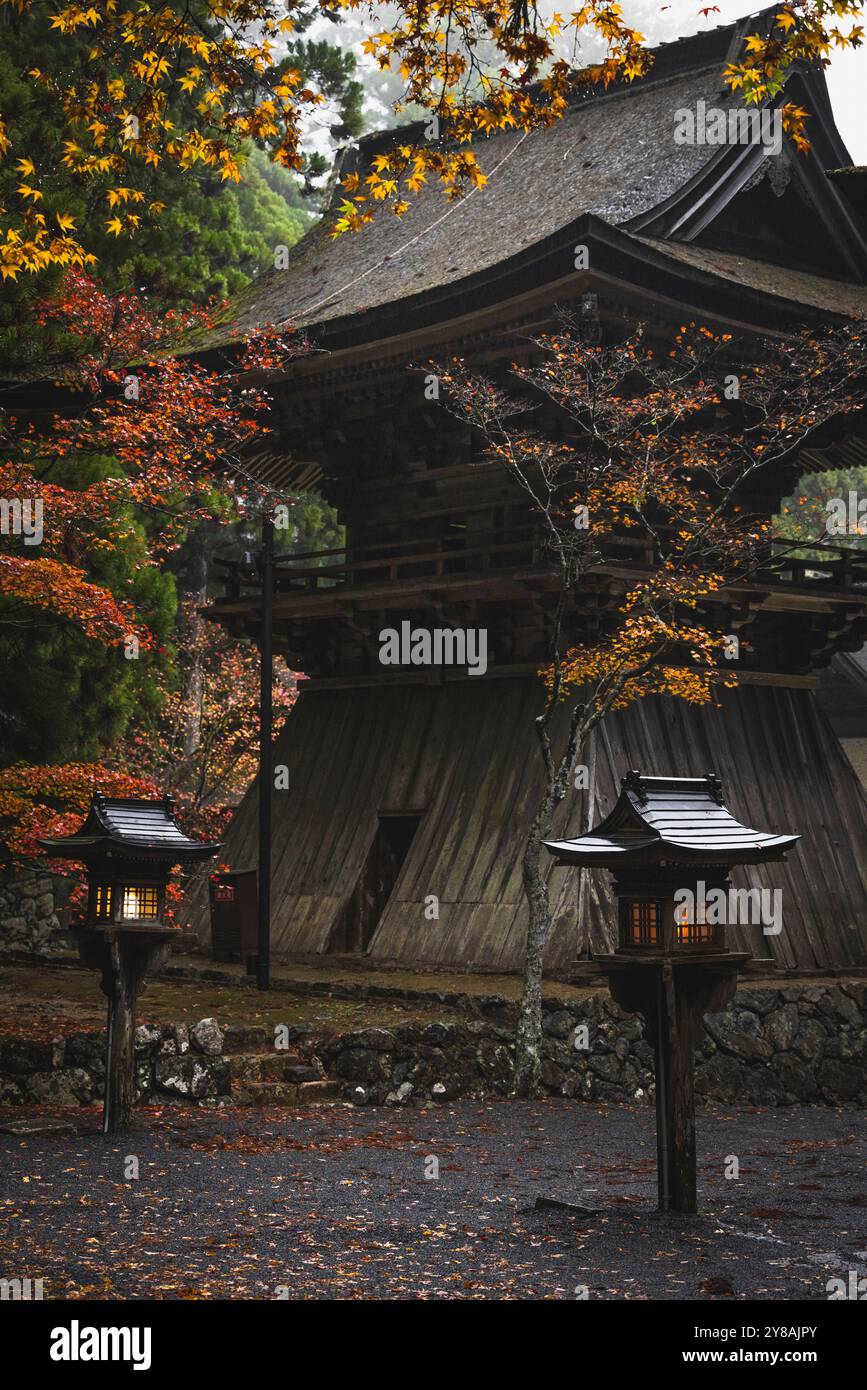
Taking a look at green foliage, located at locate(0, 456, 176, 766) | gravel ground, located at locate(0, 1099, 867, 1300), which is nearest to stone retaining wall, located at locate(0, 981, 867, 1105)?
gravel ground, located at locate(0, 1099, 867, 1300)

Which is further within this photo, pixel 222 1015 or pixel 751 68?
pixel 222 1015

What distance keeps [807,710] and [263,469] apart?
362 inches

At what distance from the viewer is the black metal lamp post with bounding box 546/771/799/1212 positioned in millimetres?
9969

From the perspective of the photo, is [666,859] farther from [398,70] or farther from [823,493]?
[823,493]

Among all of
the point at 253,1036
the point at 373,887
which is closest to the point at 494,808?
the point at 373,887

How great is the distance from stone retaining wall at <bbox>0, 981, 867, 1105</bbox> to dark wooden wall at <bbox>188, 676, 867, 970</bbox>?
134cm

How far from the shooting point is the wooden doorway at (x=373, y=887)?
20484mm

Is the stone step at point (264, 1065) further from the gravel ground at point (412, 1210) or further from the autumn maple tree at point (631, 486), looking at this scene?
the autumn maple tree at point (631, 486)

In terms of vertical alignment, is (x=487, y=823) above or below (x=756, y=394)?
below

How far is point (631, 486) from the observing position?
16.7m

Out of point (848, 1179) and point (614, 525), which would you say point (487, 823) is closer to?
point (614, 525)

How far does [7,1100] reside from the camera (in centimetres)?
1370

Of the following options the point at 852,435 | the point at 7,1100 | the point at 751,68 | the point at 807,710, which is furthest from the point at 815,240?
the point at 7,1100

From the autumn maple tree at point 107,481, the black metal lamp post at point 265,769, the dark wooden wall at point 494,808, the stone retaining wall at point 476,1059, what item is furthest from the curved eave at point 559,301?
the stone retaining wall at point 476,1059
